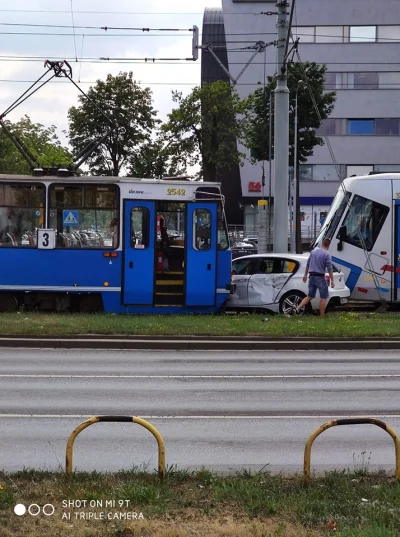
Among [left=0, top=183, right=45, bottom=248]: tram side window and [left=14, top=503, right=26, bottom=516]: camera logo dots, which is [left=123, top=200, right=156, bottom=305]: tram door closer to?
[left=0, top=183, right=45, bottom=248]: tram side window

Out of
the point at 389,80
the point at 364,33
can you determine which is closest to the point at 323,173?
the point at 389,80

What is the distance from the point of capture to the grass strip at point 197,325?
1716cm

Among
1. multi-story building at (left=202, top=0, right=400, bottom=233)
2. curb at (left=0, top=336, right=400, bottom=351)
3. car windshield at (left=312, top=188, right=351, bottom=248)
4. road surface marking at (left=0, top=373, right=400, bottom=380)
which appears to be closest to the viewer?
road surface marking at (left=0, top=373, right=400, bottom=380)

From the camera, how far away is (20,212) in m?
20.8

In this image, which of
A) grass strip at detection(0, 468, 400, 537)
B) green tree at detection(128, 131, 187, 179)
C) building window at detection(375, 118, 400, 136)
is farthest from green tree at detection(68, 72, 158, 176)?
grass strip at detection(0, 468, 400, 537)

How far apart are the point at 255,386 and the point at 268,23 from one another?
197 ft

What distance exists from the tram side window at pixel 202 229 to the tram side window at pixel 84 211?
5.95 feet

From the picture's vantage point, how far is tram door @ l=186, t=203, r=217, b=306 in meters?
20.5

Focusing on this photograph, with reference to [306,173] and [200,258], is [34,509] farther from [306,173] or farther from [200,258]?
A: [306,173]

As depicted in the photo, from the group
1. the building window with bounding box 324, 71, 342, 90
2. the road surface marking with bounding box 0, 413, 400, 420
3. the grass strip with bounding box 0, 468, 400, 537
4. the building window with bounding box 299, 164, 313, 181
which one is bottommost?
the road surface marking with bounding box 0, 413, 400, 420

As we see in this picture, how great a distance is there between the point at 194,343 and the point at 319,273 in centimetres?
433

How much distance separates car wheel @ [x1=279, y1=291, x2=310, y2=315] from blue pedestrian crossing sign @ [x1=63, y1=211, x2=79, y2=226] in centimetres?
511

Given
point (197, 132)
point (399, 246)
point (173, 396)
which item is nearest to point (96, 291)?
point (399, 246)

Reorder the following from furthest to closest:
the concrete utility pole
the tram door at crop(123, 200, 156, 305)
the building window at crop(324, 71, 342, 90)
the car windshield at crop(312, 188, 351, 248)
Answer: the building window at crop(324, 71, 342, 90)
the car windshield at crop(312, 188, 351, 248)
the concrete utility pole
the tram door at crop(123, 200, 156, 305)
